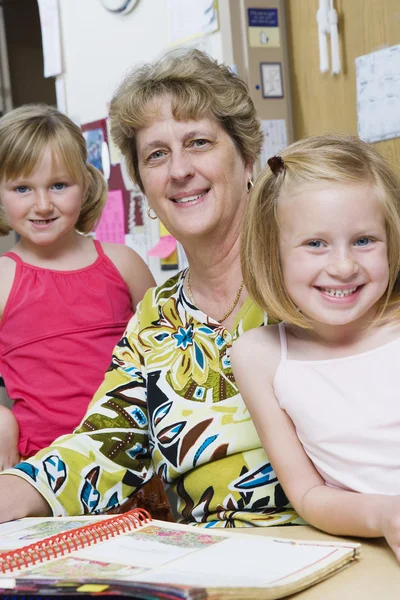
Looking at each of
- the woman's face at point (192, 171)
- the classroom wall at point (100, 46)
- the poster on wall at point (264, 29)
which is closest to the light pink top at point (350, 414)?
the woman's face at point (192, 171)

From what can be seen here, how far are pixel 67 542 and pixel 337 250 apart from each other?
511 millimetres

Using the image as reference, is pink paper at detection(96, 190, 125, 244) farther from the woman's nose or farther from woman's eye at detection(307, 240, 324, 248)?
woman's eye at detection(307, 240, 324, 248)

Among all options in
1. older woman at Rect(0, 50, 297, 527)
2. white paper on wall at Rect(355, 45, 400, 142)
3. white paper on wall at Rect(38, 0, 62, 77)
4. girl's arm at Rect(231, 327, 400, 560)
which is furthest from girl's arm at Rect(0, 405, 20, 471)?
white paper on wall at Rect(38, 0, 62, 77)

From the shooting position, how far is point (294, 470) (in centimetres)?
111

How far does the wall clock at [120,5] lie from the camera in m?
2.95

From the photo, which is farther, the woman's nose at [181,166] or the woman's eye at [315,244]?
the woman's nose at [181,166]

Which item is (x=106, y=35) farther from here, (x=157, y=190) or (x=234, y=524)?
(x=234, y=524)

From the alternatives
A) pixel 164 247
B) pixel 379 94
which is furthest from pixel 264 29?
pixel 164 247

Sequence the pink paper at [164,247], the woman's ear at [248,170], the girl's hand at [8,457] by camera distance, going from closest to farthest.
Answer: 1. the woman's ear at [248,170]
2. the girl's hand at [8,457]
3. the pink paper at [164,247]

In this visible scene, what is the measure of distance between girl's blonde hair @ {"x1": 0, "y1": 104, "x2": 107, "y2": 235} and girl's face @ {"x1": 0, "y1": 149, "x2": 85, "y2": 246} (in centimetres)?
2

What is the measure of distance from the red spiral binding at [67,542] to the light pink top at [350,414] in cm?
26

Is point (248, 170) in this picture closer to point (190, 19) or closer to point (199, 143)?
point (199, 143)

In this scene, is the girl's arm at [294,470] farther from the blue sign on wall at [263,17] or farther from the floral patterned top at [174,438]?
the blue sign on wall at [263,17]

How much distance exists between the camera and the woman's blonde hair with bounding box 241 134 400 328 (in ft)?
3.64
